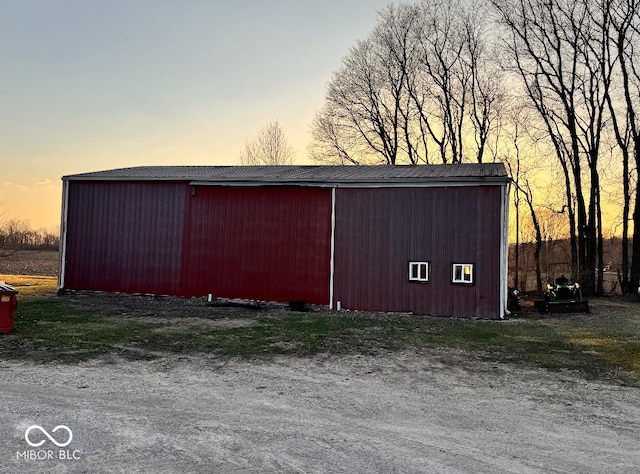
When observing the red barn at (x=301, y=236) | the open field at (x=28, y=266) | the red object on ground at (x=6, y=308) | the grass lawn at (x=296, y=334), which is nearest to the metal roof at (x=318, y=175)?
the red barn at (x=301, y=236)

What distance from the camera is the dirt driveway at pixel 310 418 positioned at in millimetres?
4449

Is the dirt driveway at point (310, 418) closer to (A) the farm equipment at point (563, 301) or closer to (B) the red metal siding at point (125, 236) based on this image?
(A) the farm equipment at point (563, 301)

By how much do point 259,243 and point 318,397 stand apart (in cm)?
1053

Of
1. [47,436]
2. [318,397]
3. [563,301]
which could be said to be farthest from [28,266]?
[318,397]

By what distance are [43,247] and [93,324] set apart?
4552 cm

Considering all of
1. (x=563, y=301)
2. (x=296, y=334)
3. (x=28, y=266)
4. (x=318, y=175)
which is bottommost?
(x=296, y=334)

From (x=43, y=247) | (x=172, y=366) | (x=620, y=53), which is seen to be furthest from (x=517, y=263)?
(x=43, y=247)

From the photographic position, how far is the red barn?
1470 cm
